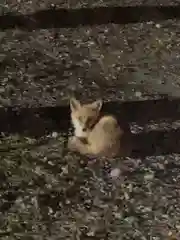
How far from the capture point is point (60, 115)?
2.95 m

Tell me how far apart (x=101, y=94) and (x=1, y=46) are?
783 millimetres

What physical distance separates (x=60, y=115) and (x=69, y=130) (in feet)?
0.47

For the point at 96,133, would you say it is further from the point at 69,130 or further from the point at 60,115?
the point at 60,115

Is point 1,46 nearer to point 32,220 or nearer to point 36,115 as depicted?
point 36,115

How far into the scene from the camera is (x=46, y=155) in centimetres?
268

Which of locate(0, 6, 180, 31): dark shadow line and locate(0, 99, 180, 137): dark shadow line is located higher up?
locate(0, 6, 180, 31): dark shadow line

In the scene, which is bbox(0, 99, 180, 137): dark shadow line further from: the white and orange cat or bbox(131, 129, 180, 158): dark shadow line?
the white and orange cat

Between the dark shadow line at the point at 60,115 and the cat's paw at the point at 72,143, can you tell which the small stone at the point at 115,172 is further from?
the dark shadow line at the point at 60,115

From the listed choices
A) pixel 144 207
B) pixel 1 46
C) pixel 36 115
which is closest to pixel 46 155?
pixel 36 115

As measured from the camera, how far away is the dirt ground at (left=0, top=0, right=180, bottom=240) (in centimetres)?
237

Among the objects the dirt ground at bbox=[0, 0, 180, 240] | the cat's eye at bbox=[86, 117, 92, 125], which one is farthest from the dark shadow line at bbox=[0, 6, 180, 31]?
the cat's eye at bbox=[86, 117, 92, 125]

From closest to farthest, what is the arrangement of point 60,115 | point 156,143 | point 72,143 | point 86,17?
1. point 72,143
2. point 156,143
3. point 60,115
4. point 86,17

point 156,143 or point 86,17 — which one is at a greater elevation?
point 86,17

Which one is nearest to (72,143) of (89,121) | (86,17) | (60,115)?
(89,121)
